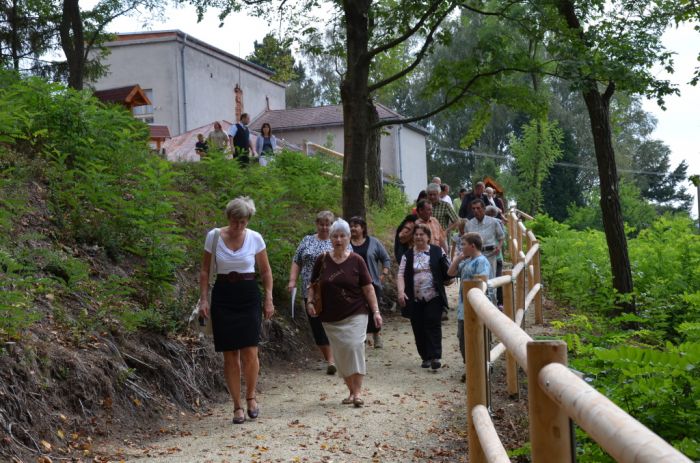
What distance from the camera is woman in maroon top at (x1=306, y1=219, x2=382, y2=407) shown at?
8.78m

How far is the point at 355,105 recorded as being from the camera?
1462 cm

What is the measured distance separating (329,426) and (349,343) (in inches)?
41.5

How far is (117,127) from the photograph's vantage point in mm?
13234

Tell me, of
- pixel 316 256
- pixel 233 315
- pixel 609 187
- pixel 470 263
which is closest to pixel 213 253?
pixel 233 315

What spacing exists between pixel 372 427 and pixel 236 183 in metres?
7.93

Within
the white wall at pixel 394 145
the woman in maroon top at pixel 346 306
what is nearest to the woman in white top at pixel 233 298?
the woman in maroon top at pixel 346 306

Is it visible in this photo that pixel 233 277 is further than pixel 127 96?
No

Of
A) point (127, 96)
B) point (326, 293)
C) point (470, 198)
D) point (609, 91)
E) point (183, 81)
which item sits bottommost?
point (326, 293)

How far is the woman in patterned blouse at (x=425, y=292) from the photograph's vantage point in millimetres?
10727

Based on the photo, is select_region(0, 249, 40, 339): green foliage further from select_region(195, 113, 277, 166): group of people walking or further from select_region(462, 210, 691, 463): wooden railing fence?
select_region(195, 113, 277, 166): group of people walking

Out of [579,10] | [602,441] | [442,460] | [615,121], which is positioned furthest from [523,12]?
[602,441]

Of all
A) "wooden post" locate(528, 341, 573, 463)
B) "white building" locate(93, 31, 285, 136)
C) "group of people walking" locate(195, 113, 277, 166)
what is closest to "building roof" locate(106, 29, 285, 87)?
"white building" locate(93, 31, 285, 136)

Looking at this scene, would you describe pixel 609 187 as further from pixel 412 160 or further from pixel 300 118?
pixel 412 160

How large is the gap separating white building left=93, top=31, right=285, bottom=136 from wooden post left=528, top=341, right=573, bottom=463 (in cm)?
3562
